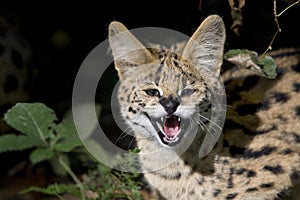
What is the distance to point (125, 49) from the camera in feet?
10.6

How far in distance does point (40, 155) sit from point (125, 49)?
633 mm

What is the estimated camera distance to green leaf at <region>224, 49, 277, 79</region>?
10.5 ft

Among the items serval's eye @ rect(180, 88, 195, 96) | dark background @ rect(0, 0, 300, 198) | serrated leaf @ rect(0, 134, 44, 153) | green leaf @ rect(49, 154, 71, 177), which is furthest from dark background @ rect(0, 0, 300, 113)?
serrated leaf @ rect(0, 134, 44, 153)

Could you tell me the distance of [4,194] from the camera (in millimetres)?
4238

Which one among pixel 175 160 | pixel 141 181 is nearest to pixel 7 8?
pixel 141 181

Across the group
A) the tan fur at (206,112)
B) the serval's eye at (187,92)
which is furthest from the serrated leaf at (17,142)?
the serval's eye at (187,92)

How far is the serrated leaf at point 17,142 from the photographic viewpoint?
2883mm

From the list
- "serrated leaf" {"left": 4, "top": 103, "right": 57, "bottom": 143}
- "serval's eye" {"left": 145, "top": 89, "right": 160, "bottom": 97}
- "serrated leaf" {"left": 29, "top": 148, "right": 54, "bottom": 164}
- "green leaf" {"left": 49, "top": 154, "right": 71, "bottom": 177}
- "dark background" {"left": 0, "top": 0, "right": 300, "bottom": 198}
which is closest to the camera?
"serrated leaf" {"left": 29, "top": 148, "right": 54, "bottom": 164}

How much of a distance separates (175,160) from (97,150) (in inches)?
14.5

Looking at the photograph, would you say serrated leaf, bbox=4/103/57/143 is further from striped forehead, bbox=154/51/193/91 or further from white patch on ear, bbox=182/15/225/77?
white patch on ear, bbox=182/15/225/77

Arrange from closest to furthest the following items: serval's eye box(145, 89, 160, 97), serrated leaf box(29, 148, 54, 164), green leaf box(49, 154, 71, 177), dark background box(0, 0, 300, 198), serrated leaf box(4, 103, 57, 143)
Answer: serrated leaf box(29, 148, 54, 164)
serrated leaf box(4, 103, 57, 143)
serval's eye box(145, 89, 160, 97)
green leaf box(49, 154, 71, 177)
dark background box(0, 0, 300, 198)

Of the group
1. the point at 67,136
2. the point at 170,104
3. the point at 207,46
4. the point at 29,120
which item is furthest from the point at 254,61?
the point at 29,120

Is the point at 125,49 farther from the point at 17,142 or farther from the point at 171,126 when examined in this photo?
the point at 17,142

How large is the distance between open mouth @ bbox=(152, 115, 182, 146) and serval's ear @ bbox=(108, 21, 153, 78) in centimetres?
28
